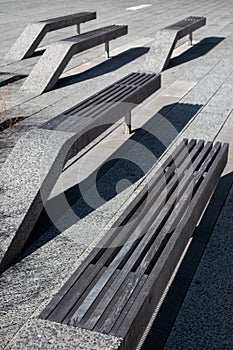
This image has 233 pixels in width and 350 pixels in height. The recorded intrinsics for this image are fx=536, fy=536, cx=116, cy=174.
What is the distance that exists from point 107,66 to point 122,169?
493 centimetres

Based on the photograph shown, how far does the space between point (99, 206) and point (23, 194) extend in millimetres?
920

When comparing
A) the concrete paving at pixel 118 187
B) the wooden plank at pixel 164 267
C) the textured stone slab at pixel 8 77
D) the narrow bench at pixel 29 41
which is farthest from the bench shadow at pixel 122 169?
the narrow bench at pixel 29 41

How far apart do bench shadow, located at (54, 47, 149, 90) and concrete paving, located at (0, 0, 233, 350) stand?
0.8 inches

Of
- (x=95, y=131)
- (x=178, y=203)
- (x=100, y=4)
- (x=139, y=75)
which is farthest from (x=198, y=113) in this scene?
(x=100, y=4)

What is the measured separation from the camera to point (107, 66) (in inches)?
400

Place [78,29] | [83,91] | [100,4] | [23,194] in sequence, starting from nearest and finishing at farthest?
[23,194] < [83,91] < [78,29] < [100,4]

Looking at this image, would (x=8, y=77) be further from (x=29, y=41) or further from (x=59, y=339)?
(x=59, y=339)

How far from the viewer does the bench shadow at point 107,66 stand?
914 centimetres

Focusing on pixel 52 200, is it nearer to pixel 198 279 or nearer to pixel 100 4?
pixel 198 279

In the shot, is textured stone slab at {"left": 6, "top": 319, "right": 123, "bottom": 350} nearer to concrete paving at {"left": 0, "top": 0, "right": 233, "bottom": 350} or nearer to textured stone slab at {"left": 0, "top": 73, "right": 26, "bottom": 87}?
concrete paving at {"left": 0, "top": 0, "right": 233, "bottom": 350}

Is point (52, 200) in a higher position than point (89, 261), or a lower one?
lower

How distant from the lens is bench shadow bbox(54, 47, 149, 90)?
9137 millimetres

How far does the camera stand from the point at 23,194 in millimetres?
4199

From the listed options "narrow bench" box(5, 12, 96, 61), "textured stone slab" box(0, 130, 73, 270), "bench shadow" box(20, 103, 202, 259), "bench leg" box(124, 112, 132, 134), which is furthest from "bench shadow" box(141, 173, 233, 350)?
"narrow bench" box(5, 12, 96, 61)
